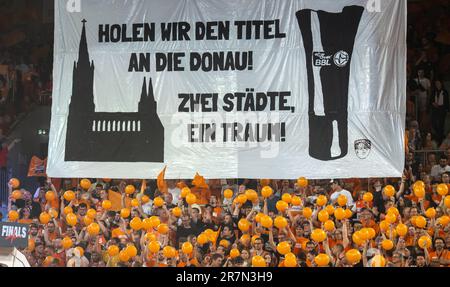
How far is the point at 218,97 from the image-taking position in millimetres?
9023

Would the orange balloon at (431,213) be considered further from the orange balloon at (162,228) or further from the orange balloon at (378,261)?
the orange balloon at (162,228)

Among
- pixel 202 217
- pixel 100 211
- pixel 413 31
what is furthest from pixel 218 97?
pixel 413 31

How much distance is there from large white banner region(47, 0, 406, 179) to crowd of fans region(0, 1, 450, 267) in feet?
2.66

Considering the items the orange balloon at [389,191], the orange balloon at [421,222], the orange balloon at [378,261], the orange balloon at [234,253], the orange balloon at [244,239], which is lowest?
the orange balloon at [378,261]

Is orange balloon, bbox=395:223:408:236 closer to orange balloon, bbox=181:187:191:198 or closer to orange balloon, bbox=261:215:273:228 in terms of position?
orange balloon, bbox=261:215:273:228

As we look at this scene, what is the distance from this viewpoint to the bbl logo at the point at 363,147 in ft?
28.6

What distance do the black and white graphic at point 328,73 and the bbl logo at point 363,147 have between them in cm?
15

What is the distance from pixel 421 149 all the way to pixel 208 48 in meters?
4.09

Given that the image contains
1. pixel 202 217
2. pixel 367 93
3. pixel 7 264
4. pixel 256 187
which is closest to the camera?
pixel 7 264

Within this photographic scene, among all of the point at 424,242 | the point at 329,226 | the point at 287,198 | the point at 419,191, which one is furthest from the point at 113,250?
the point at 419,191

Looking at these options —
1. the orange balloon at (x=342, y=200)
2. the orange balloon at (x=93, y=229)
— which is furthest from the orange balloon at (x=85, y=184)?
the orange balloon at (x=342, y=200)

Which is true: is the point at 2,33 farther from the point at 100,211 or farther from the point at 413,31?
the point at 413,31

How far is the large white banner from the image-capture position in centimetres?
879

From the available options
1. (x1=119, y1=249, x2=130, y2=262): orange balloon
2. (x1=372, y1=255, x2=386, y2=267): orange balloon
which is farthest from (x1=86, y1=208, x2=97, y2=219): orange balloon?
(x1=372, y1=255, x2=386, y2=267): orange balloon
